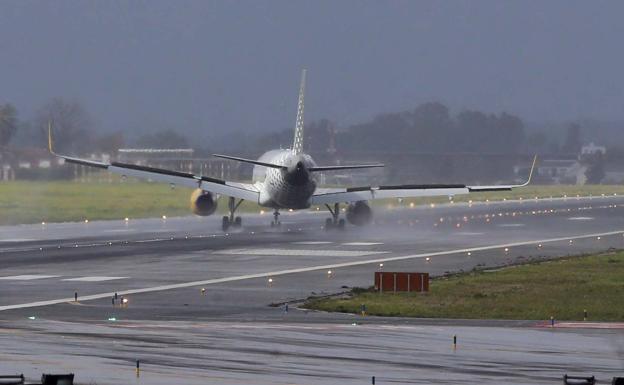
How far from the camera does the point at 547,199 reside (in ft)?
491

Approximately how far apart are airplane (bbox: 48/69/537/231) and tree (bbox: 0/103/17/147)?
911 inches

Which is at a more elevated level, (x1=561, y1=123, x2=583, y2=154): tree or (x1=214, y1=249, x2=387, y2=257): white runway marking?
(x1=561, y1=123, x2=583, y2=154): tree

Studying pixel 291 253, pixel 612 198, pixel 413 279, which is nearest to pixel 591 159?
pixel 612 198

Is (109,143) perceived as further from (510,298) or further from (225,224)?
(510,298)

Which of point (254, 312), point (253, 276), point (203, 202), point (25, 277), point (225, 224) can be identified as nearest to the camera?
point (254, 312)

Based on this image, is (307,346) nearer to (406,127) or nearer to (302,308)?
(302,308)

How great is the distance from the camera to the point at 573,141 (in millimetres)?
175500

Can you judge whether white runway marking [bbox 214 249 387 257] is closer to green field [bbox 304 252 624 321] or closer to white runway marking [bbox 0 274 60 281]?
green field [bbox 304 252 624 321]

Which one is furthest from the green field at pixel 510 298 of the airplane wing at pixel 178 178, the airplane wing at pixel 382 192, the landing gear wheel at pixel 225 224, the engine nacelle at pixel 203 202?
the engine nacelle at pixel 203 202

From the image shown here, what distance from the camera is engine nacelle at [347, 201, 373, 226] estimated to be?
94875mm

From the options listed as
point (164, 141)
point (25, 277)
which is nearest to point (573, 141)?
point (164, 141)

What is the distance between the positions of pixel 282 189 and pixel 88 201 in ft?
92.8

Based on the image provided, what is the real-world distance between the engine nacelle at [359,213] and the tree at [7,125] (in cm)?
3112

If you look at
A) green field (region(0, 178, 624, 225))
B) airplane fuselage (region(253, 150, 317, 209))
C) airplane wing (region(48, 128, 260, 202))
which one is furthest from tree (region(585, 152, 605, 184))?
airplane wing (region(48, 128, 260, 202))
